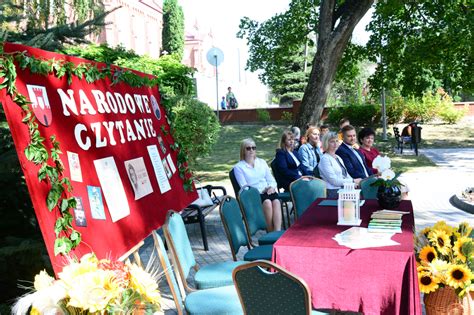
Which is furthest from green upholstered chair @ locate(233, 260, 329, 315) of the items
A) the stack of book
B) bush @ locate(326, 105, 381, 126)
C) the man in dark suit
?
bush @ locate(326, 105, 381, 126)

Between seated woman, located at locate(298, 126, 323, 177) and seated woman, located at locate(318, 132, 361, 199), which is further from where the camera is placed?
seated woman, located at locate(298, 126, 323, 177)

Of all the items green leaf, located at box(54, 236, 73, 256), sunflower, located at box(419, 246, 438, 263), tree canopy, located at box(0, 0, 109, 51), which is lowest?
sunflower, located at box(419, 246, 438, 263)

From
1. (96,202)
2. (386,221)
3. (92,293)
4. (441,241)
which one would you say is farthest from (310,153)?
(92,293)

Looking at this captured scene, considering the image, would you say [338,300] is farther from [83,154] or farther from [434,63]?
[434,63]

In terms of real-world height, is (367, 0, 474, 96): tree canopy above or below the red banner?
above

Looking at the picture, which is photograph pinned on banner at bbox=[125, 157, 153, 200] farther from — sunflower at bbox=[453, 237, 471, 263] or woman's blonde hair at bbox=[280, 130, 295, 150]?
woman's blonde hair at bbox=[280, 130, 295, 150]

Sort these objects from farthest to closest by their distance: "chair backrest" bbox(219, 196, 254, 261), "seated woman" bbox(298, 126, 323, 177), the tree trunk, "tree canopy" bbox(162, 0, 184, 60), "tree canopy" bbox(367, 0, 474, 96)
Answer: "tree canopy" bbox(162, 0, 184, 60) < "tree canopy" bbox(367, 0, 474, 96) < the tree trunk < "seated woman" bbox(298, 126, 323, 177) < "chair backrest" bbox(219, 196, 254, 261)

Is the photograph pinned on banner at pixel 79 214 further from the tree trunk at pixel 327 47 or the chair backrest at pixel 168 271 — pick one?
the tree trunk at pixel 327 47

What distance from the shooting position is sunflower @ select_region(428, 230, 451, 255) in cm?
438

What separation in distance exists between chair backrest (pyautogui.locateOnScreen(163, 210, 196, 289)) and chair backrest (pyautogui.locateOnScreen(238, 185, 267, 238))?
131 centimetres

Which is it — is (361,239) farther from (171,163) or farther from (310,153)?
(310,153)

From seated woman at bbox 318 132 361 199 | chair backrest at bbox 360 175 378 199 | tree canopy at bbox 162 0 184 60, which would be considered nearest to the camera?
chair backrest at bbox 360 175 378 199

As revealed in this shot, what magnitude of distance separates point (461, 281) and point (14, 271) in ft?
10.9

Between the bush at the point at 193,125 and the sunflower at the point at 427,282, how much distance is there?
7.52 metres
